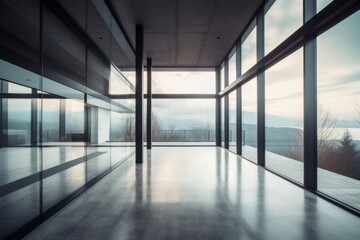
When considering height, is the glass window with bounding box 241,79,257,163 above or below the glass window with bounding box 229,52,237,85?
below

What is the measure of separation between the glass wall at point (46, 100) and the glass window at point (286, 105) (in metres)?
4.29

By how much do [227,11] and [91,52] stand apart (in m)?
3.72

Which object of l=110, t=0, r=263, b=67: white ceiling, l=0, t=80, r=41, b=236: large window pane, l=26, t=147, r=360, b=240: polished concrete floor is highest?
l=110, t=0, r=263, b=67: white ceiling

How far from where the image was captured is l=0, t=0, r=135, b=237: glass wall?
Result: 2.79 metres

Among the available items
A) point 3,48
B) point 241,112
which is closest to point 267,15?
point 241,112

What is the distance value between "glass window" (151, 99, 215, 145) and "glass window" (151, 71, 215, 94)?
51cm

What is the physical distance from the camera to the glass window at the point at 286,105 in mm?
4418

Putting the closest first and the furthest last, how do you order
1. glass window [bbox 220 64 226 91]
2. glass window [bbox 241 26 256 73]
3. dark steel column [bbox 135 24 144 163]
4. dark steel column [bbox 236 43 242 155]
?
dark steel column [bbox 135 24 144 163] < glass window [bbox 241 26 256 73] < dark steel column [bbox 236 43 242 155] < glass window [bbox 220 64 226 91]

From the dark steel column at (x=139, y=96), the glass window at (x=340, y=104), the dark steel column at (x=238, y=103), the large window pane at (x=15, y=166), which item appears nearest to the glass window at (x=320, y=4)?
the glass window at (x=340, y=104)

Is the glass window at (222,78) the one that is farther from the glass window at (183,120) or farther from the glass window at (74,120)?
the glass window at (74,120)

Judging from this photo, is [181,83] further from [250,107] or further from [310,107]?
[310,107]

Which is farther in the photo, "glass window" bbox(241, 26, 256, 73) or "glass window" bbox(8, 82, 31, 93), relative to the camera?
"glass window" bbox(241, 26, 256, 73)

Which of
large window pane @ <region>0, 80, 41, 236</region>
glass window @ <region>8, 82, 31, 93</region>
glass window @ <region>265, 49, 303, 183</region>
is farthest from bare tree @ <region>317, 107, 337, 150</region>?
glass window @ <region>8, 82, 31, 93</region>

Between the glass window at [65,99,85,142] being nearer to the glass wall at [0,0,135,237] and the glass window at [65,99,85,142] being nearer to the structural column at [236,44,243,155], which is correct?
the glass wall at [0,0,135,237]
